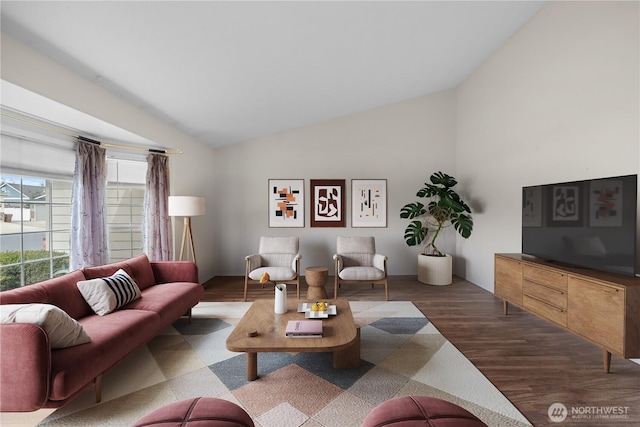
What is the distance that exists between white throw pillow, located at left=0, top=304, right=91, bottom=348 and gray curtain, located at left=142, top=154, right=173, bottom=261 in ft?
7.35

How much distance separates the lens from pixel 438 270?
453 cm

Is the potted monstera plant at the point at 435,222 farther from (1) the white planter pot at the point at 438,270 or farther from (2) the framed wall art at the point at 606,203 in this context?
(2) the framed wall art at the point at 606,203

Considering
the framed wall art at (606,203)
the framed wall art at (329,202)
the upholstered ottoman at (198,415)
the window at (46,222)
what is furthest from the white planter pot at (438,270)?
the window at (46,222)

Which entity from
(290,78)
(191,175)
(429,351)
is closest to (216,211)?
(191,175)

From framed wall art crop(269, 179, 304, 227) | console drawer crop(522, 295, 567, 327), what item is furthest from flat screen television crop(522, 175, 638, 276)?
framed wall art crop(269, 179, 304, 227)

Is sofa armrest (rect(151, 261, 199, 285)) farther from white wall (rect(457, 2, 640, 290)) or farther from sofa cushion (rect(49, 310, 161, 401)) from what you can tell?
white wall (rect(457, 2, 640, 290))

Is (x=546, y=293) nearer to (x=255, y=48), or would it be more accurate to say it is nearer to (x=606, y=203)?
(x=606, y=203)

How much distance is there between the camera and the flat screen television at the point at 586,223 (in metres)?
2.10

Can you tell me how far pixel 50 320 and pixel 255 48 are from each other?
2523 millimetres

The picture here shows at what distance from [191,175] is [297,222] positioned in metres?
1.95

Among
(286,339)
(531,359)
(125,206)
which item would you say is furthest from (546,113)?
(125,206)

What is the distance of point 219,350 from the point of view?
97.3 inches

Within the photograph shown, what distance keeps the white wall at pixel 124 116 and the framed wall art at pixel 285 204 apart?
3.64ft

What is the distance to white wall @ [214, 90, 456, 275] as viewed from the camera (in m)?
5.16
